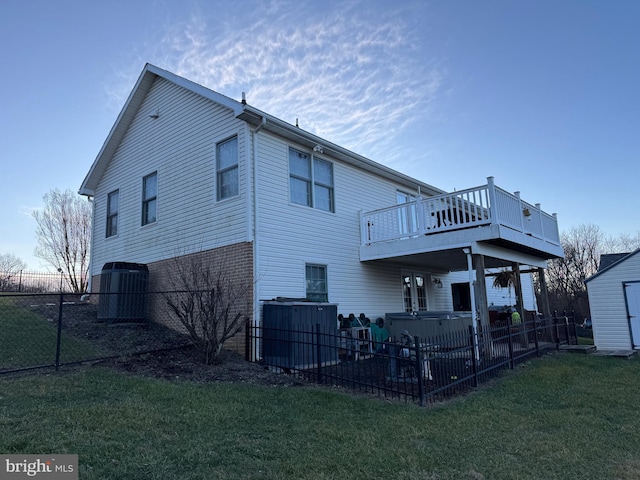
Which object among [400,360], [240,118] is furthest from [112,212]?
[400,360]

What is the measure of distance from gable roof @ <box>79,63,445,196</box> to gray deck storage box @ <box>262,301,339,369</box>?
14.1 feet

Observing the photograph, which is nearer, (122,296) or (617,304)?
(122,296)

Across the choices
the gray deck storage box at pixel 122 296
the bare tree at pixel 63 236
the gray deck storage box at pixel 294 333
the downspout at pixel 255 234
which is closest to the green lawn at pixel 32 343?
the gray deck storage box at pixel 122 296

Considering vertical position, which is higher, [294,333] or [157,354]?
[294,333]

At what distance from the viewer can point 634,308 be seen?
1288cm

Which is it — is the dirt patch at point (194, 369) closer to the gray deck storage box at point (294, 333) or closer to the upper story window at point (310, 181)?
the gray deck storage box at point (294, 333)

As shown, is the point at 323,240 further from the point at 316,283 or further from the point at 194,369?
the point at 194,369

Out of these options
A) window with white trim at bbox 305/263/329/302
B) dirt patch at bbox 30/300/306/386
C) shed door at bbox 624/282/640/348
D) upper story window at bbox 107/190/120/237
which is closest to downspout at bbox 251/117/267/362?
dirt patch at bbox 30/300/306/386

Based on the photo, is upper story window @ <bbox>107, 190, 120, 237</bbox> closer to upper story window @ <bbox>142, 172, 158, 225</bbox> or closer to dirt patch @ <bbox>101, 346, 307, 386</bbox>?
upper story window @ <bbox>142, 172, 158, 225</bbox>

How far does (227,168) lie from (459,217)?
6.04 metres

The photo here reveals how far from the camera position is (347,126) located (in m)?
14.8

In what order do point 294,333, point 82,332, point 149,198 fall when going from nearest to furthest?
point 294,333 → point 82,332 → point 149,198

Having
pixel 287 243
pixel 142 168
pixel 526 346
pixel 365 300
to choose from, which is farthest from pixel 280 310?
pixel 142 168

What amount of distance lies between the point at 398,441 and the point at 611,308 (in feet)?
40.7
